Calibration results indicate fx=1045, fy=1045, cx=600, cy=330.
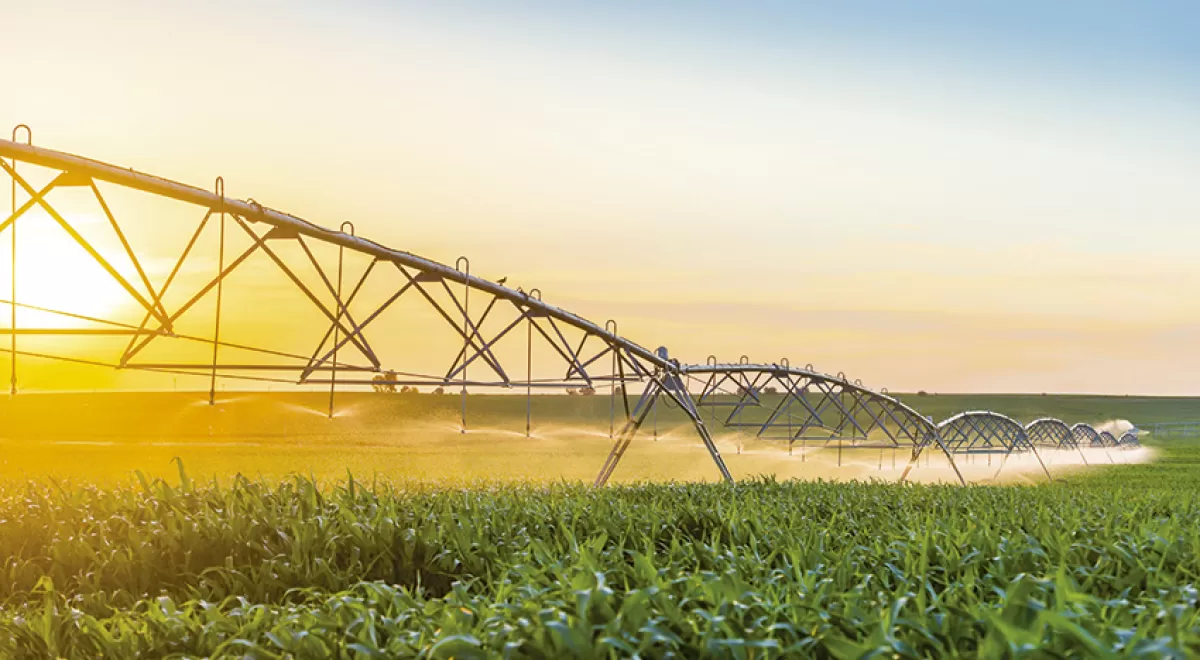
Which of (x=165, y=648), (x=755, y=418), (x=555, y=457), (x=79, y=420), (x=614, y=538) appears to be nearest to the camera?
(x=165, y=648)

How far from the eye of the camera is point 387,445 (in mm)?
62469

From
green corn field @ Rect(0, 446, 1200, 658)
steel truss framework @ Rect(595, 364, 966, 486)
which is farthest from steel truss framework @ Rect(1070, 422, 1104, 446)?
green corn field @ Rect(0, 446, 1200, 658)

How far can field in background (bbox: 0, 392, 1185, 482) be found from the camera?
124 ft

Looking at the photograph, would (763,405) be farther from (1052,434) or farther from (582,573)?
(1052,434)

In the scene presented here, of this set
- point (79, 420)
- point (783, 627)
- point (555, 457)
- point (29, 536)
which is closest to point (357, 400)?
point (79, 420)

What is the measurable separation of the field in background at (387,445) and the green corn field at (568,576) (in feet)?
19.3

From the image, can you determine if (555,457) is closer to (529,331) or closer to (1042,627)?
(529,331)

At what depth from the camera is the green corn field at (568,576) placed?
4.66 m

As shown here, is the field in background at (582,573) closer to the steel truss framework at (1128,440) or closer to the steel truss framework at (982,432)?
the steel truss framework at (982,432)

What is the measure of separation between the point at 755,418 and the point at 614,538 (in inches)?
4100

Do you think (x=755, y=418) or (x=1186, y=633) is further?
(x=755, y=418)

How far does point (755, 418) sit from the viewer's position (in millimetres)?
111875

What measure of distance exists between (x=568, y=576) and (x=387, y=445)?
58058mm

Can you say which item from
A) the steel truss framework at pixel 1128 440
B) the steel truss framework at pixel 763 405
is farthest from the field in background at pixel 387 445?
the steel truss framework at pixel 1128 440
